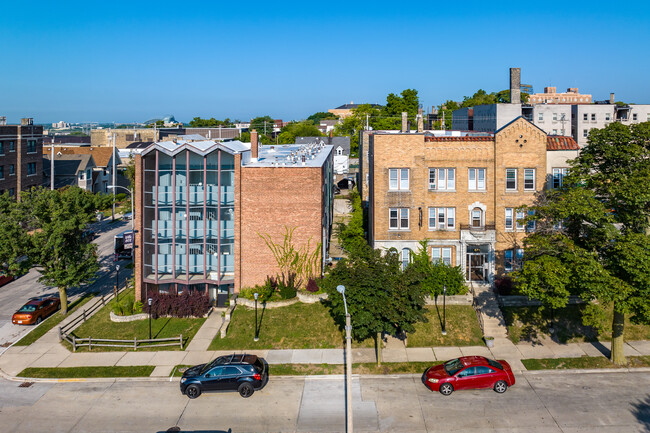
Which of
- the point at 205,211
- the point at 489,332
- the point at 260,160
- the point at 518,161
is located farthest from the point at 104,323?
the point at 518,161

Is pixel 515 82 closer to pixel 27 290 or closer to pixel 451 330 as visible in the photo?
pixel 451 330

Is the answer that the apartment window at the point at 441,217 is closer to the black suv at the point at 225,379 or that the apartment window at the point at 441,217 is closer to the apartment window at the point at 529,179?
the apartment window at the point at 529,179

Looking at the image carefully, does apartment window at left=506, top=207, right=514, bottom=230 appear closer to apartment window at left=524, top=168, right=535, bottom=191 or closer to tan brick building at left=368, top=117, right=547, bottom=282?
tan brick building at left=368, top=117, right=547, bottom=282

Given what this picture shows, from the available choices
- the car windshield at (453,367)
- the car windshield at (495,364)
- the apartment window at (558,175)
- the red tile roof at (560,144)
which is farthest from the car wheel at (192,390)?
the red tile roof at (560,144)

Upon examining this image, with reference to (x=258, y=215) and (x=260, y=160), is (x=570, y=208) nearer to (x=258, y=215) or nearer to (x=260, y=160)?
(x=258, y=215)

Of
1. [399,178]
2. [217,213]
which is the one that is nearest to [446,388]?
[399,178]

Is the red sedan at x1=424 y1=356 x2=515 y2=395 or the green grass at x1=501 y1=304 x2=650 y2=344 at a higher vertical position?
the green grass at x1=501 y1=304 x2=650 y2=344

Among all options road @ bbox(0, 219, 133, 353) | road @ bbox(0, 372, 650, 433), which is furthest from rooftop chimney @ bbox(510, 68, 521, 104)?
road @ bbox(0, 219, 133, 353)
